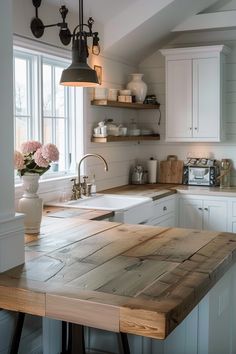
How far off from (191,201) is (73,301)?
10.5 ft

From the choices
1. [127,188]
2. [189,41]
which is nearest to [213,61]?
[189,41]

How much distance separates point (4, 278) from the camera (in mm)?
1884

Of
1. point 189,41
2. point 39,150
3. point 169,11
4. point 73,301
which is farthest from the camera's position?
point 189,41

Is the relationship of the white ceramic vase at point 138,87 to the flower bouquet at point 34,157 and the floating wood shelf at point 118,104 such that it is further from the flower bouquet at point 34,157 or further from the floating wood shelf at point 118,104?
the flower bouquet at point 34,157

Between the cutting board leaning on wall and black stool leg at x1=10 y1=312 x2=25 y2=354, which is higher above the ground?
the cutting board leaning on wall

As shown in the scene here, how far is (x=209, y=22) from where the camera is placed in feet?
15.5

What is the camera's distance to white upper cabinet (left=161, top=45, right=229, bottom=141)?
190 inches

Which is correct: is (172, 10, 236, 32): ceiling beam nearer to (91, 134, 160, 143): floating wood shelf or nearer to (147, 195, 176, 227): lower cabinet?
(91, 134, 160, 143): floating wood shelf

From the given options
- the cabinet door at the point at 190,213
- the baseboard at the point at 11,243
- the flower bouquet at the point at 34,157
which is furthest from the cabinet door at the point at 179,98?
the baseboard at the point at 11,243

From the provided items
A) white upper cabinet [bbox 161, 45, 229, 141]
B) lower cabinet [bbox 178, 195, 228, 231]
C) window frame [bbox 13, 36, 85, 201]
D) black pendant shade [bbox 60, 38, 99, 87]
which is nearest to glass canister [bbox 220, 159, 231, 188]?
white upper cabinet [bbox 161, 45, 229, 141]

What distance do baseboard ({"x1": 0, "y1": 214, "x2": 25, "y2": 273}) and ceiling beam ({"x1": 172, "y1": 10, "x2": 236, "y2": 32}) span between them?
3353mm

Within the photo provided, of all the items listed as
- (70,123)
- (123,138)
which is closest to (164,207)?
(123,138)

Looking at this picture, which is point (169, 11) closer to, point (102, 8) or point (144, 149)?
point (102, 8)

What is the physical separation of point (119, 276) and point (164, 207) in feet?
8.53
